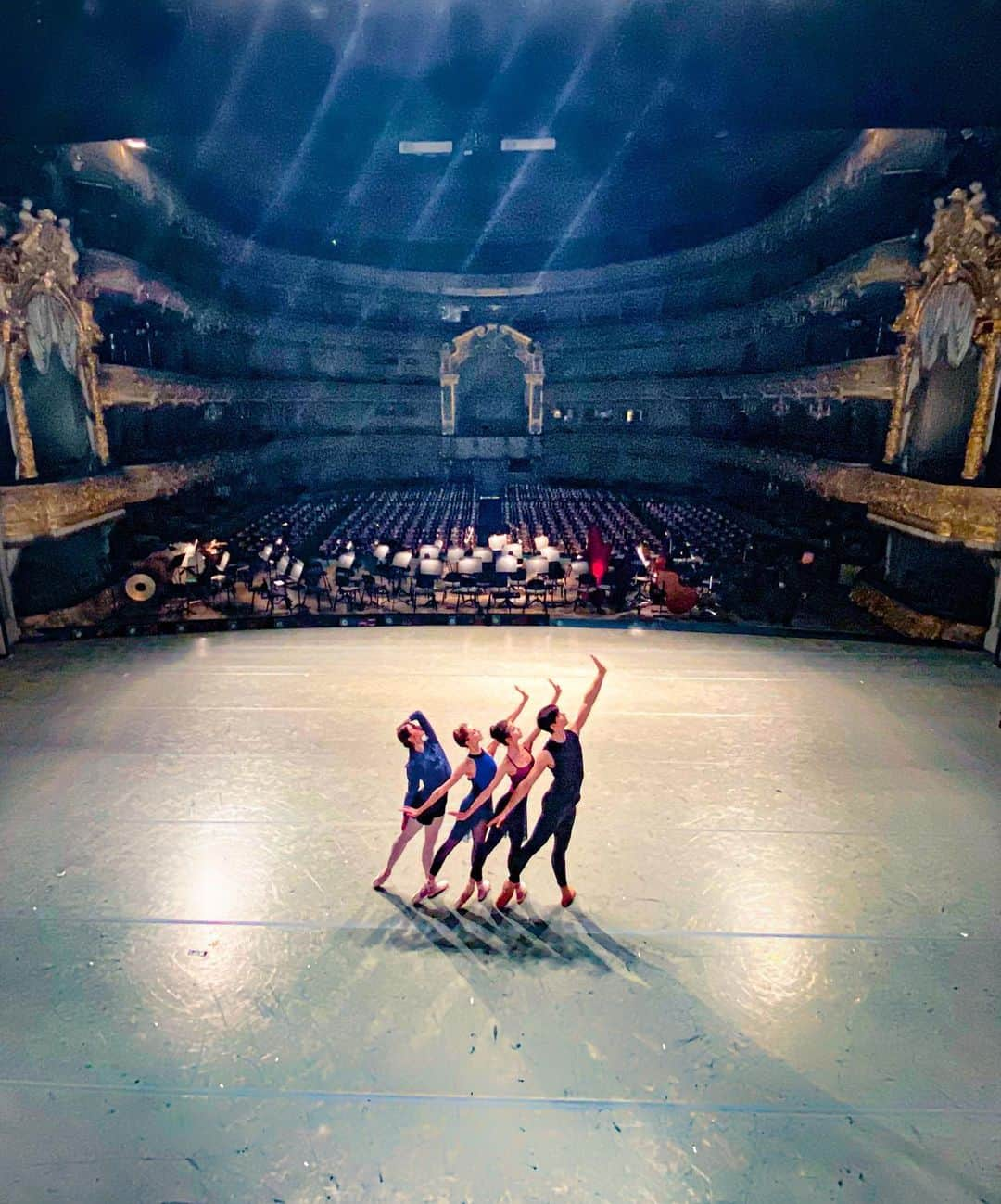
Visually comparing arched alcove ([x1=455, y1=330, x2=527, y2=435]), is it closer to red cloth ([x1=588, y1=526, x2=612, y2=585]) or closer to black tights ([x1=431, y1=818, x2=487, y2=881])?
red cloth ([x1=588, y1=526, x2=612, y2=585])

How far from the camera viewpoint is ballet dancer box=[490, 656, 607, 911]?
18.4 ft

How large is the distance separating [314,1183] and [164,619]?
12.3 metres

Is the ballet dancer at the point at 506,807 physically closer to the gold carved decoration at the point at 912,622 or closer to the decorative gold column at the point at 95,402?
the gold carved decoration at the point at 912,622

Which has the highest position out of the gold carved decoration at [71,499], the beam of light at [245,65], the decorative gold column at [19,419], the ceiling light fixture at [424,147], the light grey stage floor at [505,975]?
the ceiling light fixture at [424,147]

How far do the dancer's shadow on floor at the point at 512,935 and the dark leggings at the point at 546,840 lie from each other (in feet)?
1.06

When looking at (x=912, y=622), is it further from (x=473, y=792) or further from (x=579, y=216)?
(x=579, y=216)

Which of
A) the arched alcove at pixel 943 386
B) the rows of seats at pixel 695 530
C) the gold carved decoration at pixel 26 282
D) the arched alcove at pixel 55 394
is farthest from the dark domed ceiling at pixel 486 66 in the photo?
the rows of seats at pixel 695 530

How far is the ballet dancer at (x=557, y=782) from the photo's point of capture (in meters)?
5.61

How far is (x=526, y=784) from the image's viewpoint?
18.4 feet

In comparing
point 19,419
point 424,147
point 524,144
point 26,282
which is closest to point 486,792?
point 19,419

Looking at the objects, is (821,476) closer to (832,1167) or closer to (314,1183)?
(832,1167)

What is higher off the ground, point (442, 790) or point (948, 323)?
point (948, 323)

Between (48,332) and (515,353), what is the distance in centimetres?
2453

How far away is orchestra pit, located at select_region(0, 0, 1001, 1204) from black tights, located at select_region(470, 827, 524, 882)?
6 centimetres
